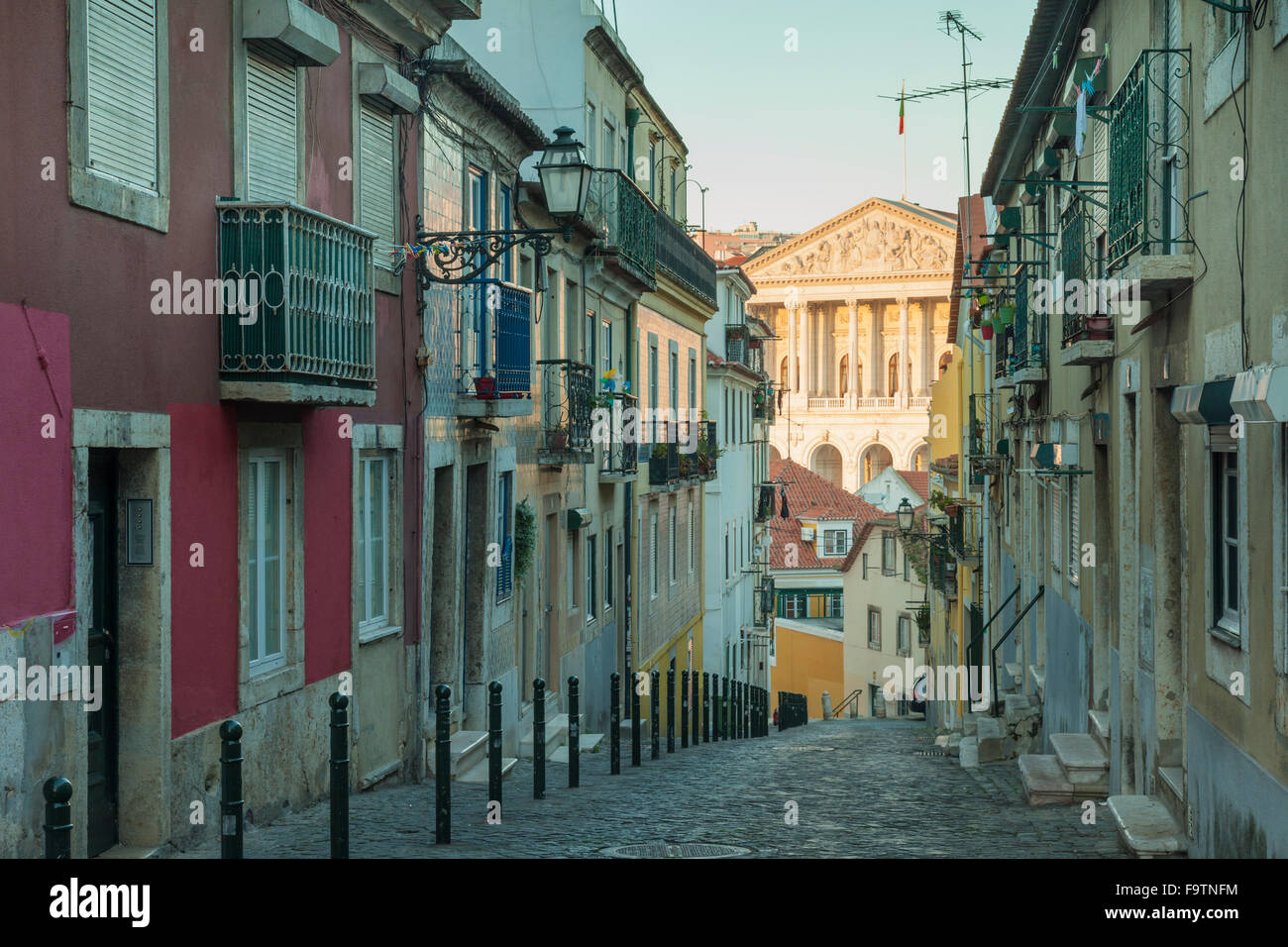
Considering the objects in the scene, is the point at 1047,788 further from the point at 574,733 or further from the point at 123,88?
the point at 123,88

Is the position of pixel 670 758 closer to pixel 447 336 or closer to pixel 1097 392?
pixel 447 336

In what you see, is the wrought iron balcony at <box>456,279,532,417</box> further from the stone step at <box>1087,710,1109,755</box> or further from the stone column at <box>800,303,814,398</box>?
the stone column at <box>800,303,814,398</box>

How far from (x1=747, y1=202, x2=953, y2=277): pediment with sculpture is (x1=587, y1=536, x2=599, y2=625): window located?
75278mm

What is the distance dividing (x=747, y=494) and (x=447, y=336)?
31.2 meters

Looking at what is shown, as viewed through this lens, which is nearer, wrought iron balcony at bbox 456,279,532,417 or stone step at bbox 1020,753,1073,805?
stone step at bbox 1020,753,1073,805

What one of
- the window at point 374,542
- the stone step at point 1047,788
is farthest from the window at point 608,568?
the stone step at point 1047,788

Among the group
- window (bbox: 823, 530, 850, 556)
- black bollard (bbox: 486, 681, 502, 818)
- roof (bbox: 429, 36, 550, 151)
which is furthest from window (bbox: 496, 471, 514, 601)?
window (bbox: 823, 530, 850, 556)

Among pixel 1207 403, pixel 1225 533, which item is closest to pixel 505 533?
pixel 1225 533

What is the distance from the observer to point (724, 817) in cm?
1088

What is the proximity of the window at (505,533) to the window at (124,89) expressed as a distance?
8371mm

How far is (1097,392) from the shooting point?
41.6 ft

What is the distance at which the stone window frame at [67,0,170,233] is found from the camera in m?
7.10

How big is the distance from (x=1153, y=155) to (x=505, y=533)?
29.7 feet

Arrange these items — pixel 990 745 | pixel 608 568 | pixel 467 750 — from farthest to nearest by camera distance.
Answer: pixel 608 568 < pixel 990 745 < pixel 467 750
